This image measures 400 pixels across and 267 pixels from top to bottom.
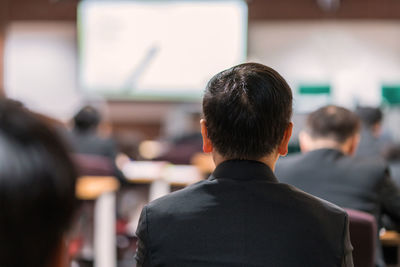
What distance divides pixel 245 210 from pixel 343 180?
3.39 feet

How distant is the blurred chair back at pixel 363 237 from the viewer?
1455 millimetres

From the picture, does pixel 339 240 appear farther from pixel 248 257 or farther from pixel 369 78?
pixel 369 78

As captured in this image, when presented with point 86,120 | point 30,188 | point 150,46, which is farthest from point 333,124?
point 150,46

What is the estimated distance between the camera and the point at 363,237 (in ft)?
4.82

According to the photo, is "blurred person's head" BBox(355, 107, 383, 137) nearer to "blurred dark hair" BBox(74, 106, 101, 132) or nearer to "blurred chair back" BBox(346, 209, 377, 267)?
"blurred dark hair" BBox(74, 106, 101, 132)

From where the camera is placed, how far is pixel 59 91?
8602 millimetres

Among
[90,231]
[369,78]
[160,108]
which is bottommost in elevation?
[90,231]

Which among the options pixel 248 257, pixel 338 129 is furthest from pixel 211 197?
pixel 338 129

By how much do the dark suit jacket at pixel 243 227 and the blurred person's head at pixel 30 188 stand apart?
559 millimetres

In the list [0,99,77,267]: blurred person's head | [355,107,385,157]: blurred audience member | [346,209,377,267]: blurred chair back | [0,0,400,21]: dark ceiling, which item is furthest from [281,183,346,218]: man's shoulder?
[0,0,400,21]: dark ceiling

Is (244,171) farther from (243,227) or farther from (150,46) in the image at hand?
(150,46)

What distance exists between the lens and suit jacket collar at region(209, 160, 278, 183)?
1129 millimetres

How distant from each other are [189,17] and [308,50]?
6.53 feet

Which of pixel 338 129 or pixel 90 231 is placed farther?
pixel 90 231
